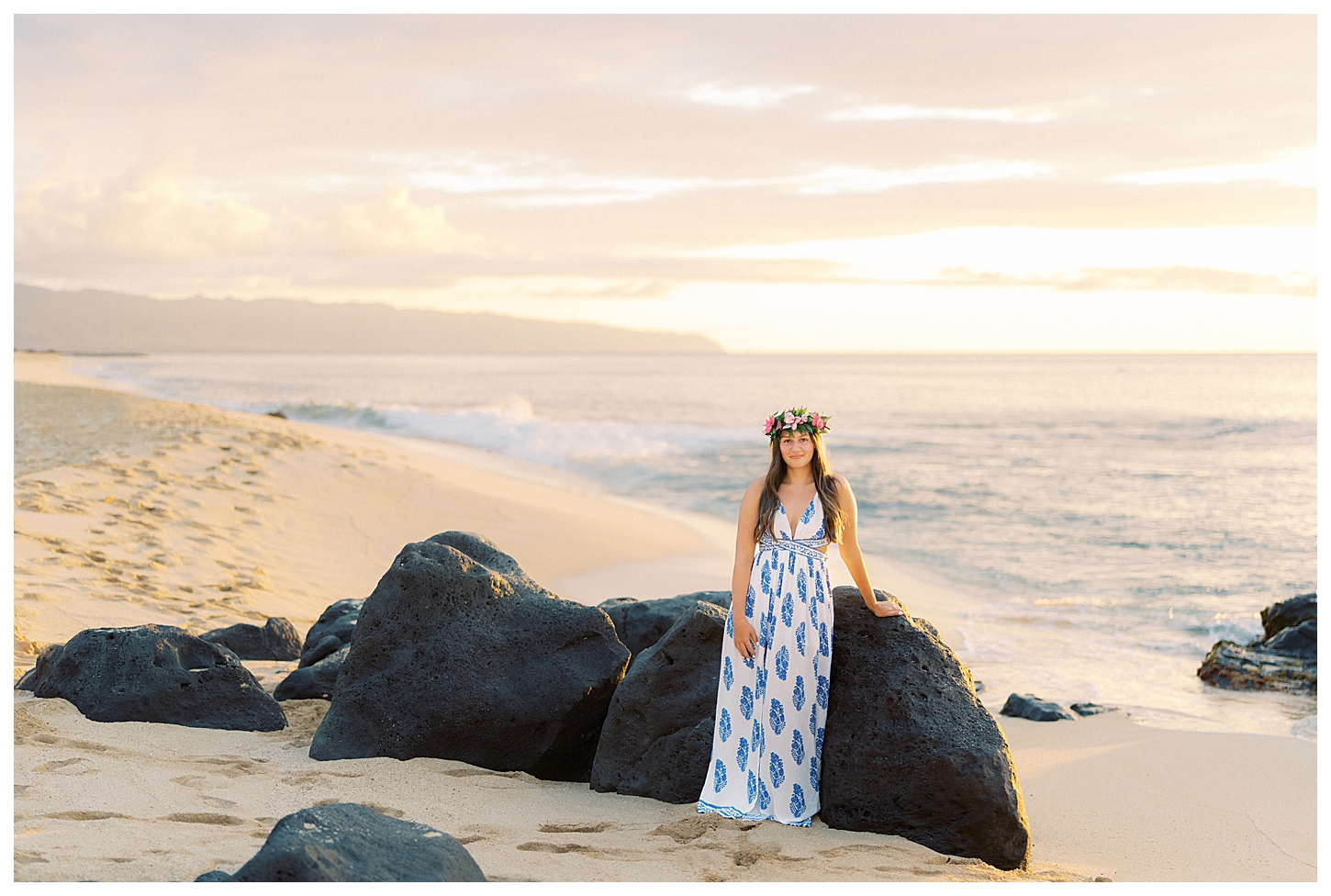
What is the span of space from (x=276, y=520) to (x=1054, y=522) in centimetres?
1275

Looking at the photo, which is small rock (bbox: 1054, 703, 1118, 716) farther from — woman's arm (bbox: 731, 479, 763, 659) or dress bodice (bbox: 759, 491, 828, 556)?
woman's arm (bbox: 731, 479, 763, 659)

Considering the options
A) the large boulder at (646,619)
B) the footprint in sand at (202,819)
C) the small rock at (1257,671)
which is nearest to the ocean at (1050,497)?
the small rock at (1257,671)

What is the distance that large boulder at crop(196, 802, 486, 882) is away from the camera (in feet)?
11.0

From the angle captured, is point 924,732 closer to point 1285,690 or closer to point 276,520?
point 1285,690

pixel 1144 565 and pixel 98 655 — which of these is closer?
pixel 98 655

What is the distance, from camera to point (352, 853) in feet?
11.5

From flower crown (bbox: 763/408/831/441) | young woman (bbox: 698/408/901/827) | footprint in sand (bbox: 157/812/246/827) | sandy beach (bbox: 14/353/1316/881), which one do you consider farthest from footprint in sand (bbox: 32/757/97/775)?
flower crown (bbox: 763/408/831/441)

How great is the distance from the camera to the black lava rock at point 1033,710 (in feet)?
24.6

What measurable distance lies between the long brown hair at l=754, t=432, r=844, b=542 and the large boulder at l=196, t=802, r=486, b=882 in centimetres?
220

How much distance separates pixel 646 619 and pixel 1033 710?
10.1 feet

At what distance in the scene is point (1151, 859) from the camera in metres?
5.10

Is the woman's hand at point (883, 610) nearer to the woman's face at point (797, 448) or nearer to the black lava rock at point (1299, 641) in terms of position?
the woman's face at point (797, 448)

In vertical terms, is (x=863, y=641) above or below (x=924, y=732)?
above

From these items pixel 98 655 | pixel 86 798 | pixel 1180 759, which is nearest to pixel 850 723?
pixel 1180 759
